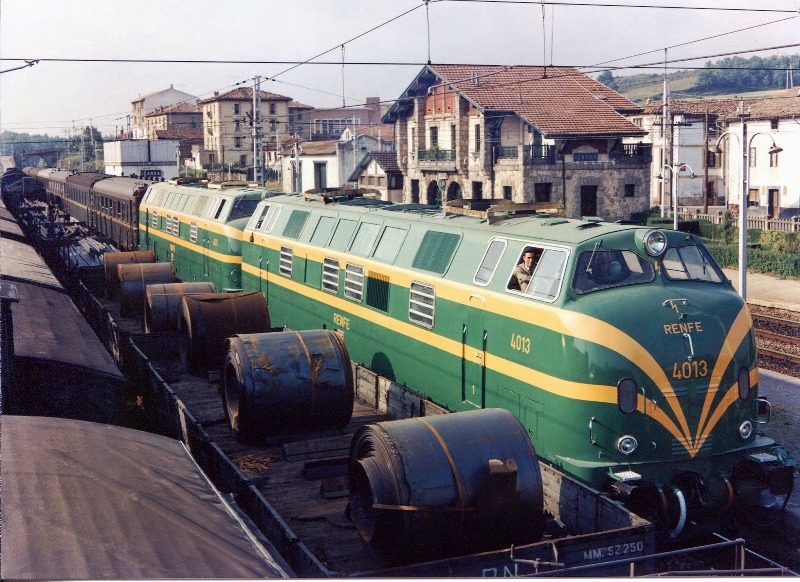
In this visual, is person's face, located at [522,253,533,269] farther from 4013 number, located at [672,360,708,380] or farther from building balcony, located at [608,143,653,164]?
building balcony, located at [608,143,653,164]

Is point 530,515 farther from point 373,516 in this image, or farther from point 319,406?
point 319,406

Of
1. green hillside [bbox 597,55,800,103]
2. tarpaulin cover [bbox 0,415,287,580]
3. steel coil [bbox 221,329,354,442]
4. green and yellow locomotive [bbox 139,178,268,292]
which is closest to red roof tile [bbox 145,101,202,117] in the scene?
green hillside [bbox 597,55,800,103]

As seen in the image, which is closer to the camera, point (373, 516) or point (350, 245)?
point (373, 516)

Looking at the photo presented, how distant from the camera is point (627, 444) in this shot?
36.2ft

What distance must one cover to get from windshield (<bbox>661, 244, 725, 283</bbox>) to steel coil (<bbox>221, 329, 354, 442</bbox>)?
16.9ft

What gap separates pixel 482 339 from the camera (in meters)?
13.1

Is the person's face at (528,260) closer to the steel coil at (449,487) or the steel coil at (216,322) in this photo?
the steel coil at (449,487)

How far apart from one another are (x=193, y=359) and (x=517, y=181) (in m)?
Answer: 34.2

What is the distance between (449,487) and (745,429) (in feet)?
15.7

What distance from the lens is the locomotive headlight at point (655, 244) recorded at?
11.9 m

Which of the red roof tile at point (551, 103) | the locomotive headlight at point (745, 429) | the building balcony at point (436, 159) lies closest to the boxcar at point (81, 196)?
the building balcony at point (436, 159)

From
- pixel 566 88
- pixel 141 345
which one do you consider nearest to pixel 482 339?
pixel 141 345

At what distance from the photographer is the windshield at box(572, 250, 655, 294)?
11.6 m

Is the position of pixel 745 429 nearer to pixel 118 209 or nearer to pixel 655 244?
pixel 655 244
